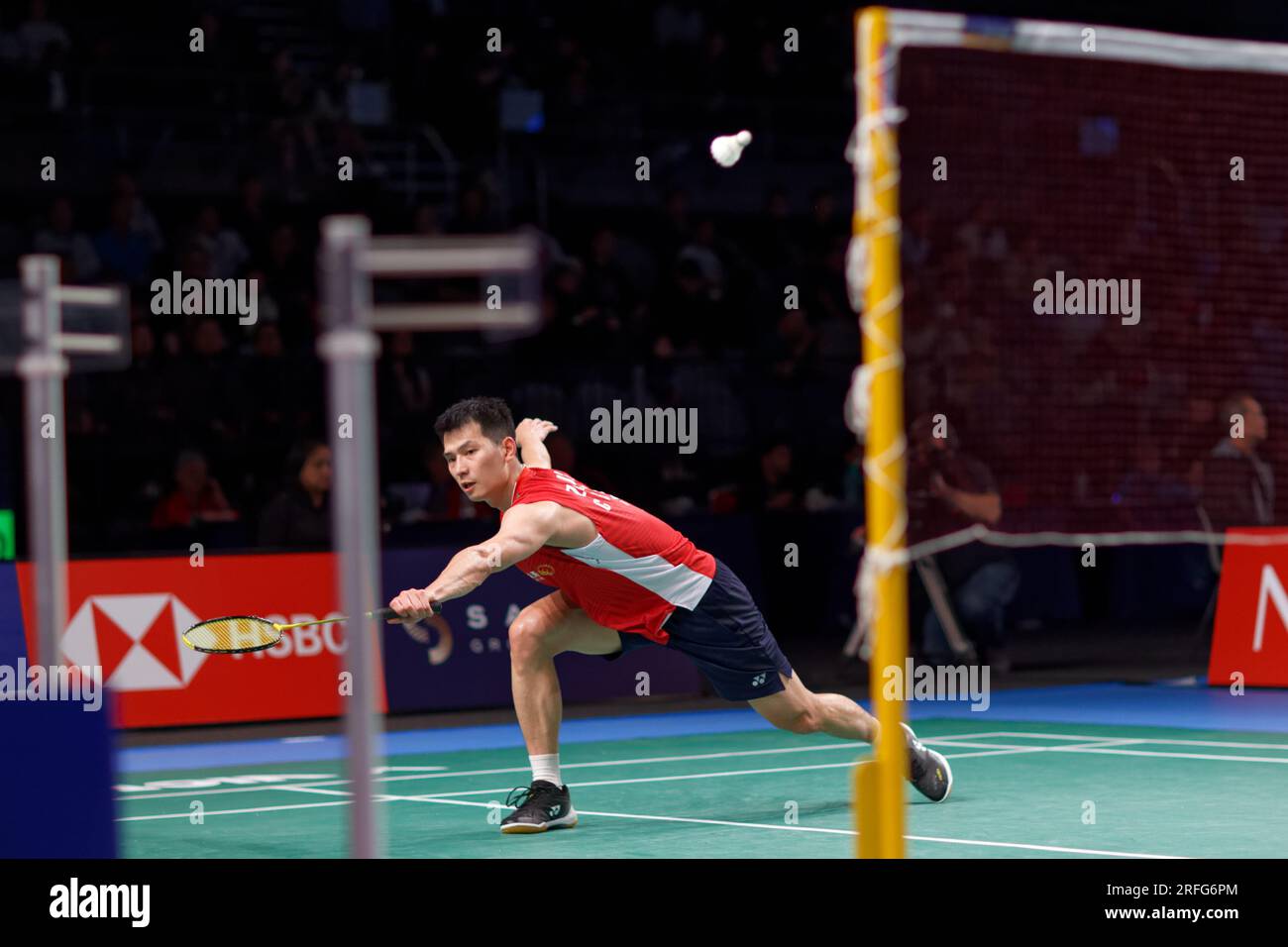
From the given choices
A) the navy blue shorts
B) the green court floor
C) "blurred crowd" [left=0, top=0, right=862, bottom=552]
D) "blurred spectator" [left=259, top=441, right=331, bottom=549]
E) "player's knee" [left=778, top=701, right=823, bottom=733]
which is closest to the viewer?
the green court floor

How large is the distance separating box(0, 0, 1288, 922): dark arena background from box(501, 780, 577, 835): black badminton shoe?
0.18 ft

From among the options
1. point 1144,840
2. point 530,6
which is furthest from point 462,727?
point 530,6

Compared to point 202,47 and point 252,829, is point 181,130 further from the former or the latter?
point 252,829

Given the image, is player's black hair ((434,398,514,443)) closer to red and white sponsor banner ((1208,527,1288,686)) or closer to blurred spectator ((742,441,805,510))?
red and white sponsor banner ((1208,527,1288,686))

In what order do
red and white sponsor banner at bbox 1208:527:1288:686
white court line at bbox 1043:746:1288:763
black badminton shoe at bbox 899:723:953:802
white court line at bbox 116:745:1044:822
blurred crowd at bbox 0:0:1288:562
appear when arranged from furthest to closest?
red and white sponsor banner at bbox 1208:527:1288:686 → white court line at bbox 1043:746:1288:763 → white court line at bbox 116:745:1044:822 → blurred crowd at bbox 0:0:1288:562 → black badminton shoe at bbox 899:723:953:802

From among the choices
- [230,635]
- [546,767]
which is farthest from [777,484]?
[230,635]

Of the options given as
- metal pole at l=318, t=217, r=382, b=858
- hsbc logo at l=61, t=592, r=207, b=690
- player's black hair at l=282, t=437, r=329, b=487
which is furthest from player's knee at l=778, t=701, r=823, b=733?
player's black hair at l=282, t=437, r=329, b=487

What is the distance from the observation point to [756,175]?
2288cm

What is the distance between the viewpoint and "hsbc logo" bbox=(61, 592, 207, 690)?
519 inches

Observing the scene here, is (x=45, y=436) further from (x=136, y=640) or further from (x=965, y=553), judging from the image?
(x=965, y=553)

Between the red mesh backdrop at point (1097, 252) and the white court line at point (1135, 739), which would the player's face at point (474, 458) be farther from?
the white court line at point (1135, 739)

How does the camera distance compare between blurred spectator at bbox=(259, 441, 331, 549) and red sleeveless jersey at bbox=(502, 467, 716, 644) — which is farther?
blurred spectator at bbox=(259, 441, 331, 549)

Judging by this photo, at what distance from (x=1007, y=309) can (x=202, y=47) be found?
42.1ft

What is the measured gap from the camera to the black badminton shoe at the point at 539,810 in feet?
29.1
